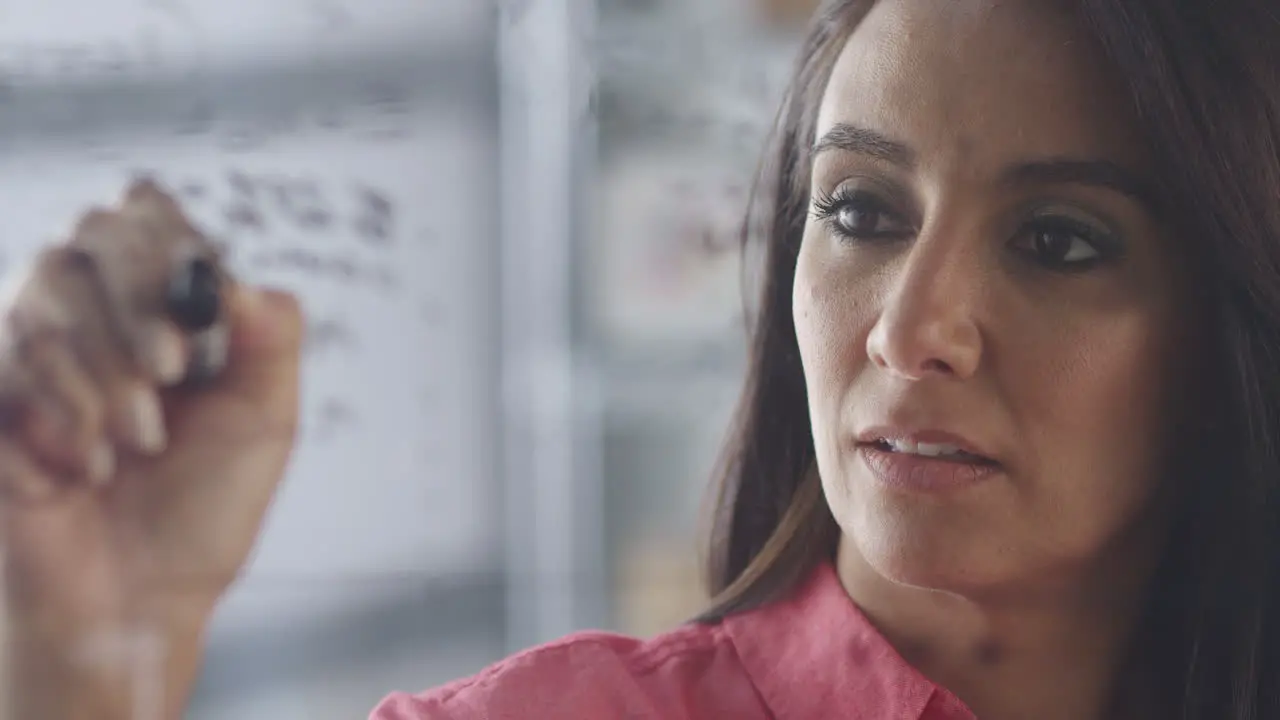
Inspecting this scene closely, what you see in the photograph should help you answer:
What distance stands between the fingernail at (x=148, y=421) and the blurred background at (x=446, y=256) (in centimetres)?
14

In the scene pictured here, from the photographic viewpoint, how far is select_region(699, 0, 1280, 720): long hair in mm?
933

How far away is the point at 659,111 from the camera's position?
1.52 metres

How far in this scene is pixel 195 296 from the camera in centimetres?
116

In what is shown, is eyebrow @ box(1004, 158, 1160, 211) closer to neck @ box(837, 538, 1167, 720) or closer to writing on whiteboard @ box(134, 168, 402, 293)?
neck @ box(837, 538, 1167, 720)

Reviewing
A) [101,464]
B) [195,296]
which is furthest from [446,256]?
[101,464]

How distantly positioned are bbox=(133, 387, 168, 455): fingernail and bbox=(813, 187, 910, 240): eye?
0.57 meters

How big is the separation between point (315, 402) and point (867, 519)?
0.56 meters

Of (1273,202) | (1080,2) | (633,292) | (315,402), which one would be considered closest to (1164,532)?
(1273,202)

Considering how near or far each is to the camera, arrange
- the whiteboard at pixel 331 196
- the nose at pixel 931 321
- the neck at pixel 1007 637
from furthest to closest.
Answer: the whiteboard at pixel 331 196 < the neck at pixel 1007 637 < the nose at pixel 931 321

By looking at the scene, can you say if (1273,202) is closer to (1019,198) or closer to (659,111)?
(1019,198)

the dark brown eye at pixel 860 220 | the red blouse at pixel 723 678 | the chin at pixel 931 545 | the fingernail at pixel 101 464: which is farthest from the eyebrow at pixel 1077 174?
the fingernail at pixel 101 464

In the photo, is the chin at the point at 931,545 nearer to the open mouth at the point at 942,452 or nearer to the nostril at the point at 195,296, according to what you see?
the open mouth at the point at 942,452

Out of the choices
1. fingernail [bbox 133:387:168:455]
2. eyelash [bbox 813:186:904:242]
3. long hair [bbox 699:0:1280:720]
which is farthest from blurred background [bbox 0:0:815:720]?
eyelash [bbox 813:186:904:242]

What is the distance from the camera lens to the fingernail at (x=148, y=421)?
1118 millimetres
